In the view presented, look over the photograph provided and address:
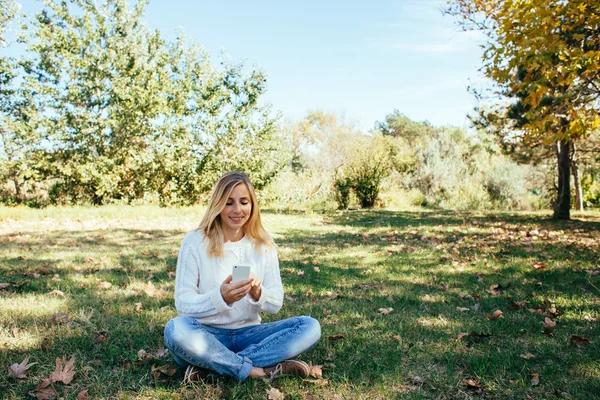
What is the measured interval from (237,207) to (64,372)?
135cm

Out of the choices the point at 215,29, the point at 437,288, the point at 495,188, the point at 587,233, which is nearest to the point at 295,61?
the point at 215,29

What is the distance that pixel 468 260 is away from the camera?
232 inches

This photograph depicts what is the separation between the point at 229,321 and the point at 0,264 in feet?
14.3

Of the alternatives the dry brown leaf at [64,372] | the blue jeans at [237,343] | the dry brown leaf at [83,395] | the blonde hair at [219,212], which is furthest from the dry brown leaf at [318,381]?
the dry brown leaf at [64,372]

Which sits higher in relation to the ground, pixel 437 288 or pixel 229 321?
pixel 229 321

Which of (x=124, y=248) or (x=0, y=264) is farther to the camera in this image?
(x=124, y=248)

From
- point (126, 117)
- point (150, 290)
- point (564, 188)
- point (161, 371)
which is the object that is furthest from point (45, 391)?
point (126, 117)

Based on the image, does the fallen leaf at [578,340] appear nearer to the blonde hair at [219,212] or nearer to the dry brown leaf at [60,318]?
the blonde hair at [219,212]

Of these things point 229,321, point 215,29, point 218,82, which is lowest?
point 229,321

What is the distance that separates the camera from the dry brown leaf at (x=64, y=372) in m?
2.27

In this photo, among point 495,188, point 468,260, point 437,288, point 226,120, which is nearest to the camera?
point 437,288

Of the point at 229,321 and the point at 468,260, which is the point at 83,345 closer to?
the point at 229,321

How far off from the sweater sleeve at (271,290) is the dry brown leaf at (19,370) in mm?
1331

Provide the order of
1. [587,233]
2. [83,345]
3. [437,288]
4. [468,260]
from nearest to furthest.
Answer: [83,345] < [437,288] < [468,260] < [587,233]
